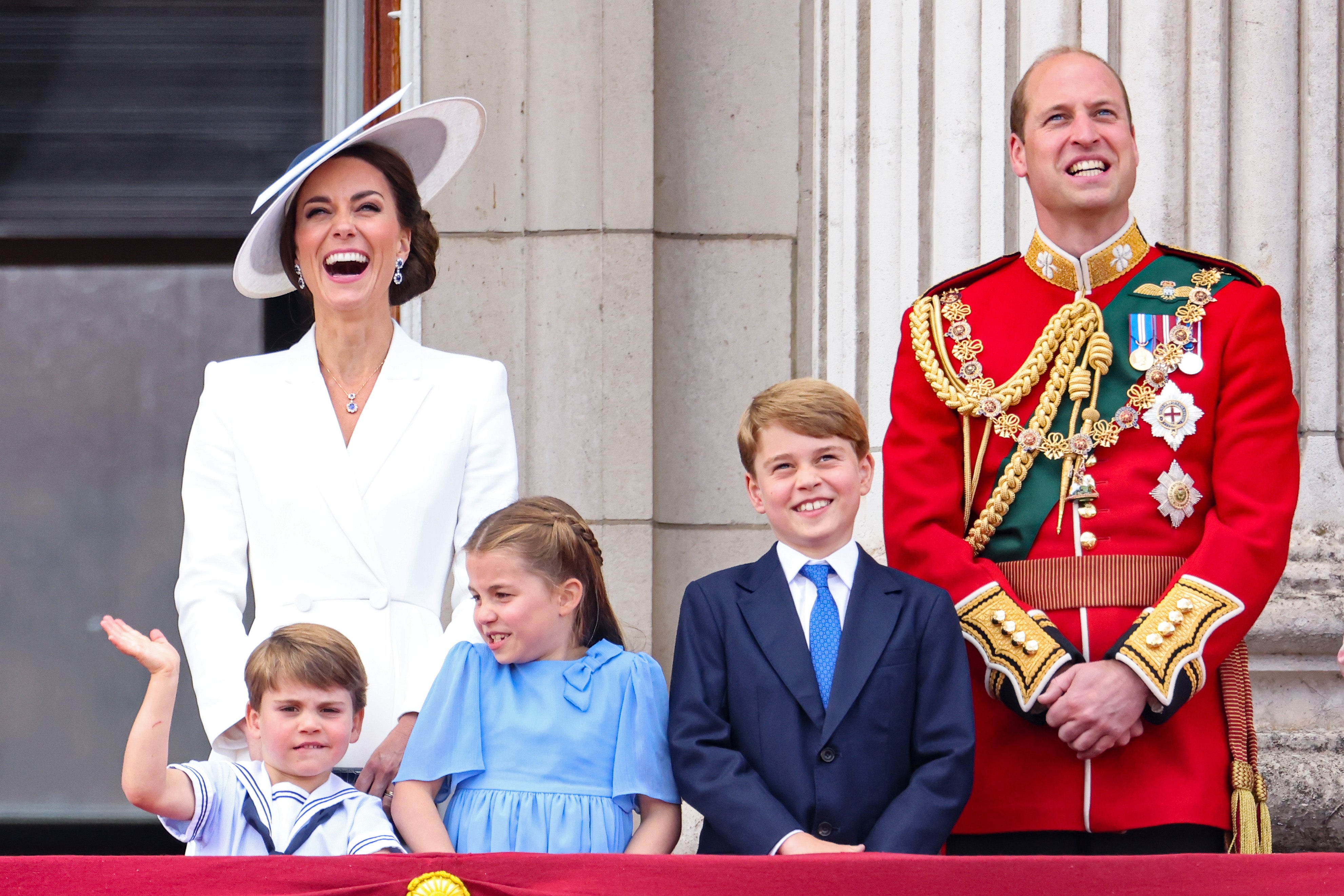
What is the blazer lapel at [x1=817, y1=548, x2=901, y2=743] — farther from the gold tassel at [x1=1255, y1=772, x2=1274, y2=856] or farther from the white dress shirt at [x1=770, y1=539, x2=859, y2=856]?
the gold tassel at [x1=1255, y1=772, x2=1274, y2=856]

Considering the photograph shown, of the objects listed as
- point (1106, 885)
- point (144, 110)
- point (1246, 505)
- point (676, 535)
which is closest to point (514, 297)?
point (676, 535)

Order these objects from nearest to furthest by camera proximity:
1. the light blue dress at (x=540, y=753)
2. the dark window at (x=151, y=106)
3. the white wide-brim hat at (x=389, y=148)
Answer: the light blue dress at (x=540, y=753) < the white wide-brim hat at (x=389, y=148) < the dark window at (x=151, y=106)

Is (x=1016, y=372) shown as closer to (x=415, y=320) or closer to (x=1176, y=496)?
(x=1176, y=496)

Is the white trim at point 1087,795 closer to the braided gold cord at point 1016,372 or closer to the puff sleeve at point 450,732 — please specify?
the braided gold cord at point 1016,372

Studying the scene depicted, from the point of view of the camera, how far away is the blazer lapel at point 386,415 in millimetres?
2725

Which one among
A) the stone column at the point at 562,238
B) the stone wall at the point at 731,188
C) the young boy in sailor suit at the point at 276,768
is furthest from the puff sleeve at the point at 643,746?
the stone column at the point at 562,238

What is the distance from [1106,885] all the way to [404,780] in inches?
42.2

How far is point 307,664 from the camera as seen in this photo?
7.99 ft

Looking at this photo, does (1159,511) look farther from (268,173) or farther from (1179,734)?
(268,173)

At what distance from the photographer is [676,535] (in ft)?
15.4

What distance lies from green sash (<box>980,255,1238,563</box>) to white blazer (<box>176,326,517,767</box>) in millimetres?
863

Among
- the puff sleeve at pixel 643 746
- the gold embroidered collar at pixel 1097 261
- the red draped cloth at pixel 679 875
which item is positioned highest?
the gold embroidered collar at pixel 1097 261

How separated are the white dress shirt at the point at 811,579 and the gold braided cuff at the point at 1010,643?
0.63ft

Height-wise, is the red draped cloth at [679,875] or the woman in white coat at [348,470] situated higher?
the woman in white coat at [348,470]
